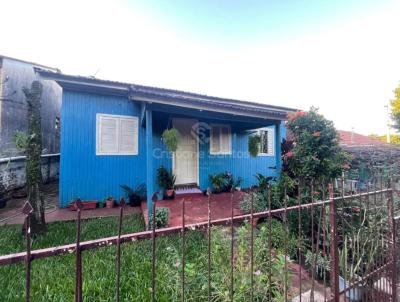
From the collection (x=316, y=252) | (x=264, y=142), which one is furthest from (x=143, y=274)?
(x=264, y=142)

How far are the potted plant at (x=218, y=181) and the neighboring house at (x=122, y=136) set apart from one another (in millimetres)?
366

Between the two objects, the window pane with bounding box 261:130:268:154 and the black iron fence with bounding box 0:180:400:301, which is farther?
the window pane with bounding box 261:130:268:154

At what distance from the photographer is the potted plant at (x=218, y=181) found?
7.57m

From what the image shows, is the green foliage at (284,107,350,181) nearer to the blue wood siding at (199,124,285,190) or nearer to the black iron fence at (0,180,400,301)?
the black iron fence at (0,180,400,301)

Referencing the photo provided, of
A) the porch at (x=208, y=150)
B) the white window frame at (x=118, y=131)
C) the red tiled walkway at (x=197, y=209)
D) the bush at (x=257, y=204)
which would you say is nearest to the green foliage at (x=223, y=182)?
the porch at (x=208, y=150)

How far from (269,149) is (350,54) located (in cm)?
526

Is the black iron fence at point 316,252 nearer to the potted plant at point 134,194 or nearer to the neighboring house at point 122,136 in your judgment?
the neighboring house at point 122,136

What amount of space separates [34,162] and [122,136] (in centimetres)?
305

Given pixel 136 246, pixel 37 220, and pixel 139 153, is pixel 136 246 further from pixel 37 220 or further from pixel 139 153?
pixel 139 153

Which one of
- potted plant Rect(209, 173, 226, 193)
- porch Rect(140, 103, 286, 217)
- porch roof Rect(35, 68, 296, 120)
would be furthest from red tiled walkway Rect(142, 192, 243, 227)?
porch roof Rect(35, 68, 296, 120)

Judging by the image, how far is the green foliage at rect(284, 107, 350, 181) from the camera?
4859 mm

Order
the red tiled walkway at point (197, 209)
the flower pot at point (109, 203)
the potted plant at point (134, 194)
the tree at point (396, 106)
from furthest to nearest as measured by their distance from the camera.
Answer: the tree at point (396, 106) → the potted plant at point (134, 194) → the flower pot at point (109, 203) → the red tiled walkway at point (197, 209)

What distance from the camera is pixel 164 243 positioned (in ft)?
11.5

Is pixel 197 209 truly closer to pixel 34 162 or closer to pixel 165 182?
pixel 165 182
